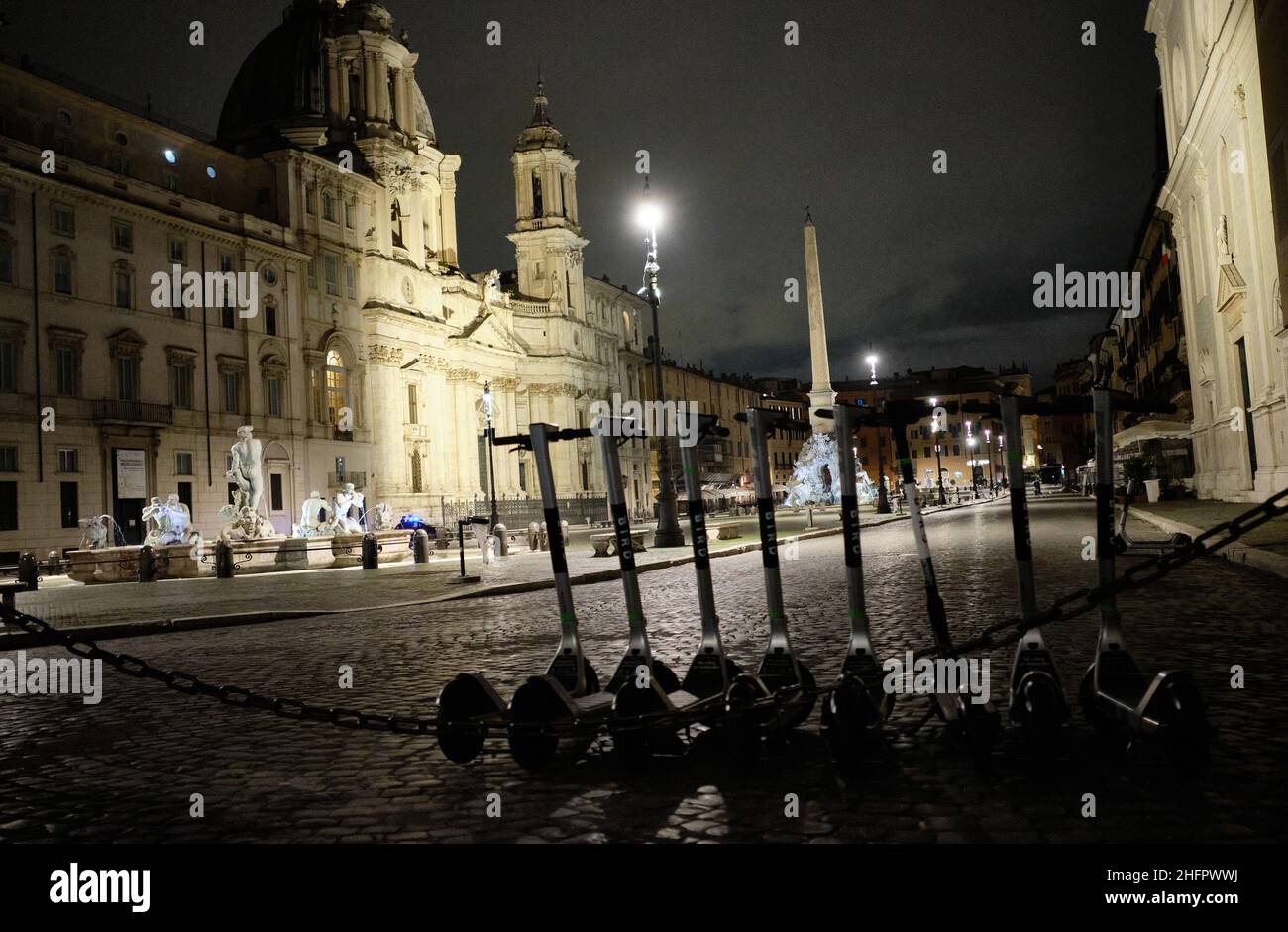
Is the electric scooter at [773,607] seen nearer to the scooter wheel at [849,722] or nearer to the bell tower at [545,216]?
the scooter wheel at [849,722]

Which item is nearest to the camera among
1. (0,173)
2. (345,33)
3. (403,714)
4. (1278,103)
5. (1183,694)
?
(1183,694)

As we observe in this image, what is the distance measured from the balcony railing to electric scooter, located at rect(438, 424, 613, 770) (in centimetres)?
3834

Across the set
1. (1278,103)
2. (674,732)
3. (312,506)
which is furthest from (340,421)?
(674,732)

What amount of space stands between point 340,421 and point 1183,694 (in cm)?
5006

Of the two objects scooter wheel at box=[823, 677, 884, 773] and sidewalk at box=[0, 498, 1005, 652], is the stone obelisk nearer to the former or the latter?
sidewalk at box=[0, 498, 1005, 652]

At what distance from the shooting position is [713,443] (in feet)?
311

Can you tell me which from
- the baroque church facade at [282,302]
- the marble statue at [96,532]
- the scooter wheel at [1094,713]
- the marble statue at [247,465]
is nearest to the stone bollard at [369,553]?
the marble statue at [247,465]

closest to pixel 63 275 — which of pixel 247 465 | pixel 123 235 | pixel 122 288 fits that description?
pixel 122 288

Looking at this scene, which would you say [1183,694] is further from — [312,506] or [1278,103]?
[312,506]

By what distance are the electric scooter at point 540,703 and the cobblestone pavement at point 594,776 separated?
0.52ft

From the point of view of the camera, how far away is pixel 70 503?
36.4 metres

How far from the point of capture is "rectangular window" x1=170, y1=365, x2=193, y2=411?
41406 mm

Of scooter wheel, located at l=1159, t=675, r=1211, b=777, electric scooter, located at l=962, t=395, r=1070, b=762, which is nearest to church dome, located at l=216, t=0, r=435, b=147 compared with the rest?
electric scooter, located at l=962, t=395, r=1070, b=762
